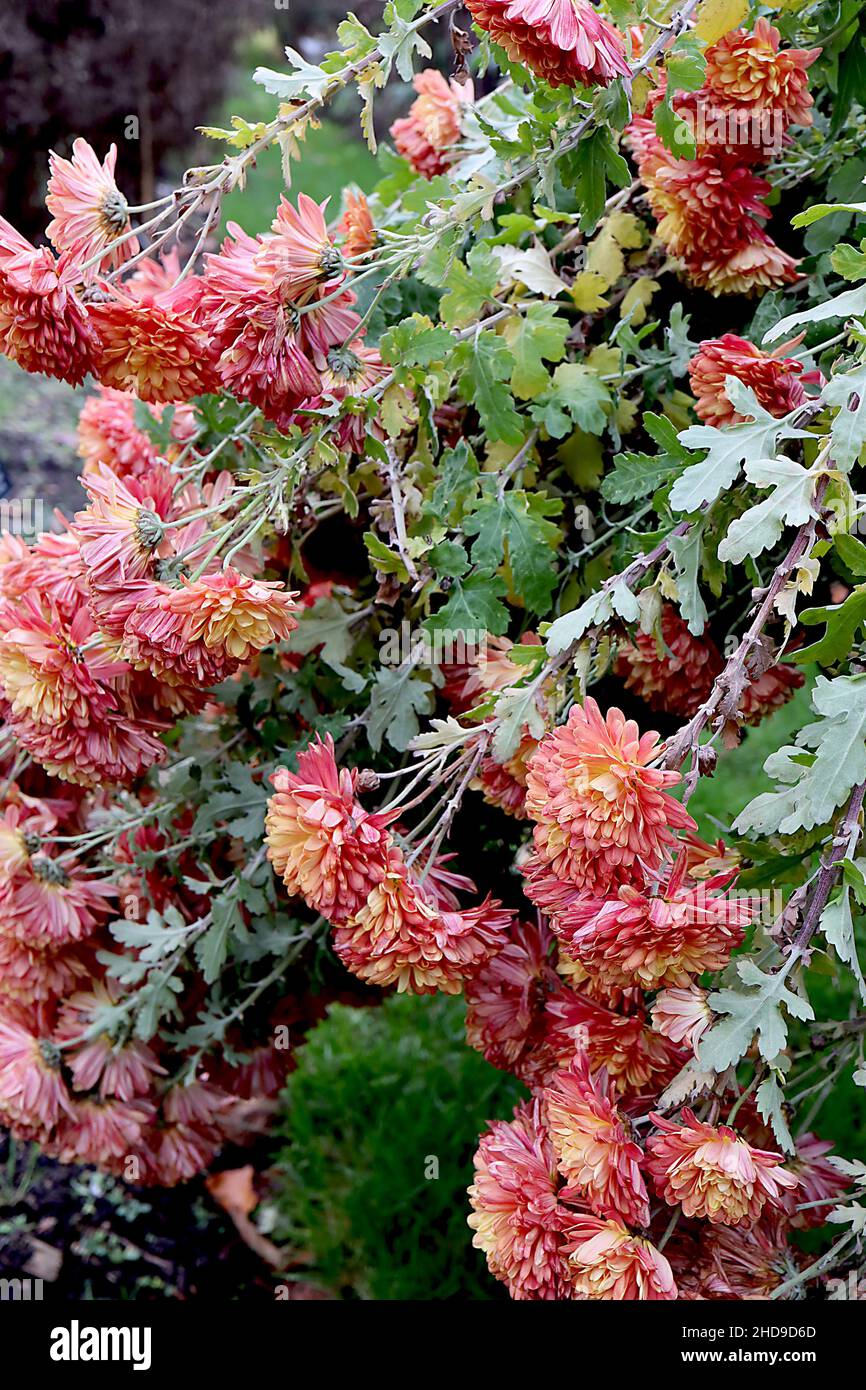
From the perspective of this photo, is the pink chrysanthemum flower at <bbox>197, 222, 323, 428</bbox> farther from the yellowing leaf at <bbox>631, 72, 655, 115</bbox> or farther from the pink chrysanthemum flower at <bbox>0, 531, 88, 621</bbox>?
the yellowing leaf at <bbox>631, 72, 655, 115</bbox>

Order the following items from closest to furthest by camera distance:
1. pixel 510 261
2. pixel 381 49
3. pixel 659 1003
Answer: pixel 659 1003 → pixel 381 49 → pixel 510 261

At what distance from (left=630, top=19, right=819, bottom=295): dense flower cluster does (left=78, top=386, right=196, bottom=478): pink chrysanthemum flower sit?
60cm

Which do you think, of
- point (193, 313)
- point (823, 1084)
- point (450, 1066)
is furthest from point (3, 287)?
point (450, 1066)

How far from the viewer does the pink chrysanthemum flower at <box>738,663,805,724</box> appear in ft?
3.90

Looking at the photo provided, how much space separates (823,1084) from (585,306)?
76cm

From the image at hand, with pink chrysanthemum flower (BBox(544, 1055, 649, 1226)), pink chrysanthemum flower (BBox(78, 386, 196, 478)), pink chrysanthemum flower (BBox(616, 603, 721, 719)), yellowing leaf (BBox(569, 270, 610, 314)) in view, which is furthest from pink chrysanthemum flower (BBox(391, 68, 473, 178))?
pink chrysanthemum flower (BBox(544, 1055, 649, 1226))

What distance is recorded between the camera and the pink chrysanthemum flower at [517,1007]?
1.18 meters

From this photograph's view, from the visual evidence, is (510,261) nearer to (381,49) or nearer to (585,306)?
(585,306)

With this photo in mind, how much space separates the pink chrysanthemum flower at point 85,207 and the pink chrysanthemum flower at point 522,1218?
781 millimetres

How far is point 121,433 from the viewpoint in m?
1.56

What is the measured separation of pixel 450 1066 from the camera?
2350 millimetres

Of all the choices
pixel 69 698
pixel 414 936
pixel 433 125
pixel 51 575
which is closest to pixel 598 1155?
pixel 414 936

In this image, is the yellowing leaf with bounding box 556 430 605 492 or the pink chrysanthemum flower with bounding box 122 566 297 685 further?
the yellowing leaf with bounding box 556 430 605 492

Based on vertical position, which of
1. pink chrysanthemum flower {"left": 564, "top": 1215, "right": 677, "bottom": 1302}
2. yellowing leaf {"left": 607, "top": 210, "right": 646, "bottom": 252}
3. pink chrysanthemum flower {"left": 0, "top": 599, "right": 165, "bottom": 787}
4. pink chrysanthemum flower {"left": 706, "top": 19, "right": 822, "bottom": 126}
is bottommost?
pink chrysanthemum flower {"left": 564, "top": 1215, "right": 677, "bottom": 1302}
